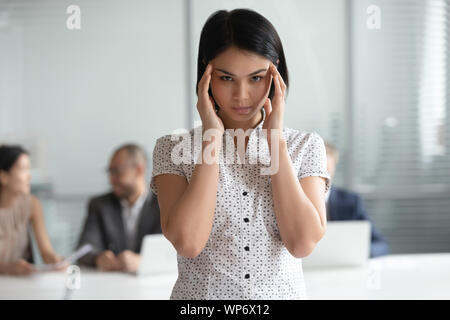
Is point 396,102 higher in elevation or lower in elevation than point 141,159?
higher

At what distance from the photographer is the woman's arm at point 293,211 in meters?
0.98

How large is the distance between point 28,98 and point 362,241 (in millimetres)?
3181

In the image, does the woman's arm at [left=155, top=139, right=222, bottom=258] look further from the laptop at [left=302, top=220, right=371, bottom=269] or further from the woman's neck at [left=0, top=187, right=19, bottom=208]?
the woman's neck at [left=0, top=187, right=19, bottom=208]

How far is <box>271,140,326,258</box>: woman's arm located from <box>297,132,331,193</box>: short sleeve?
0.25ft

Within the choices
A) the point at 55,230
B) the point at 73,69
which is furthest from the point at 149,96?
the point at 55,230

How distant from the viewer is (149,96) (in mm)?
4328

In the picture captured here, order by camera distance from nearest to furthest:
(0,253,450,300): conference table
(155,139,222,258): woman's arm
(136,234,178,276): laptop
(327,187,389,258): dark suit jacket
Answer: (155,139,222,258): woman's arm, (0,253,450,300): conference table, (136,234,178,276): laptop, (327,187,389,258): dark suit jacket

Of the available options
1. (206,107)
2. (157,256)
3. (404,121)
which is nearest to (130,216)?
(157,256)

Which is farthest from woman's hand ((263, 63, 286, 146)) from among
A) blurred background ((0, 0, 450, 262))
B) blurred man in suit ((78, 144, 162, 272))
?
blurred background ((0, 0, 450, 262))

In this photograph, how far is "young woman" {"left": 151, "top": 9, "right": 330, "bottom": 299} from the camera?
0.99 meters

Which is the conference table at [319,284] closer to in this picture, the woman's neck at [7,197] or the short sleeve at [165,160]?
the woman's neck at [7,197]

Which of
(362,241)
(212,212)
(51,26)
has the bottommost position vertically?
(362,241)

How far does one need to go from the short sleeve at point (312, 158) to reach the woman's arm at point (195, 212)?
7.3 inches

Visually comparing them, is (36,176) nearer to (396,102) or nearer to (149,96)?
A: (149,96)
